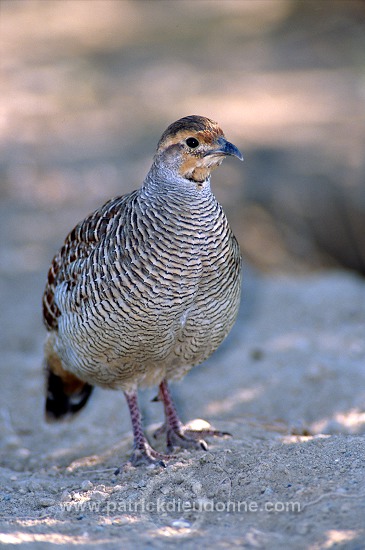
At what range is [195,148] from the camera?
4.23 m

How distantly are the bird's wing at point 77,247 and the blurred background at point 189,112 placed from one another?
8.40 feet

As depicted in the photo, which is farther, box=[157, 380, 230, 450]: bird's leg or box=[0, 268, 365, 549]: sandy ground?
box=[157, 380, 230, 450]: bird's leg

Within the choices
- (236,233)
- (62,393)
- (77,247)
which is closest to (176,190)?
(77,247)

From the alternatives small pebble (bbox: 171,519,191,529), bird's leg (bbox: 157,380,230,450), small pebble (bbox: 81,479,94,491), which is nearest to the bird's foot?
bird's leg (bbox: 157,380,230,450)

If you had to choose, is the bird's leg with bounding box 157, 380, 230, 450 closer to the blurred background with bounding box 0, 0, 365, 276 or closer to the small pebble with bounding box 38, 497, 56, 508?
the small pebble with bounding box 38, 497, 56, 508

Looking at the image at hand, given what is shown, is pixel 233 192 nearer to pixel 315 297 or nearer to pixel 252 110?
pixel 315 297

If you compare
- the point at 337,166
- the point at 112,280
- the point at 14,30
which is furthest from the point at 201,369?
the point at 14,30

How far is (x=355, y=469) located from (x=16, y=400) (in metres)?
3.34

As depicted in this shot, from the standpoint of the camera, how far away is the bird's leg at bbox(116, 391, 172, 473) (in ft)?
15.4

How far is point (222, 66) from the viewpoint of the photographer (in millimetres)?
15469

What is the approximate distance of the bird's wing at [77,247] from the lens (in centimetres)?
461

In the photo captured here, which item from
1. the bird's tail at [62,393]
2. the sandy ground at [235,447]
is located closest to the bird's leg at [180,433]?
the sandy ground at [235,447]

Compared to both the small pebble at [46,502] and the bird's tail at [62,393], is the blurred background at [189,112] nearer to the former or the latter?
the bird's tail at [62,393]

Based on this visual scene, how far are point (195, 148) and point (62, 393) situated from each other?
2248 millimetres
